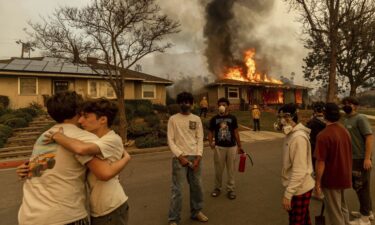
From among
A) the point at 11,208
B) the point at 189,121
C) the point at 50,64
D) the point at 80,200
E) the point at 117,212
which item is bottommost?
the point at 11,208

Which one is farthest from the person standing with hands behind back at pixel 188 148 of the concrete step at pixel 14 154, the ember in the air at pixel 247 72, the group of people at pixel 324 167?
the ember in the air at pixel 247 72

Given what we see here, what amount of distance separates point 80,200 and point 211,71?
3014 centimetres

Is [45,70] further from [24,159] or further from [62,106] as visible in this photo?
[62,106]

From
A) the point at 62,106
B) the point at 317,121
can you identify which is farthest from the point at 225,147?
the point at 62,106

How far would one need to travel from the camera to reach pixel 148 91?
2369 centimetres

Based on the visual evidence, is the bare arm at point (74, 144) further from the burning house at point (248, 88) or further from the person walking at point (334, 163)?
the burning house at point (248, 88)

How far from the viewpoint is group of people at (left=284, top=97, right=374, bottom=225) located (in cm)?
285

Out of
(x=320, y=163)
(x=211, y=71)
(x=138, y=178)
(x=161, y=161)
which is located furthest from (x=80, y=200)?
(x=211, y=71)

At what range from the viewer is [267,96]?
111 feet

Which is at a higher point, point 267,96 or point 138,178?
point 267,96

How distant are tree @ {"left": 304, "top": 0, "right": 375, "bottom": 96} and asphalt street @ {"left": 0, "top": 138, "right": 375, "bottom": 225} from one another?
1645 centimetres

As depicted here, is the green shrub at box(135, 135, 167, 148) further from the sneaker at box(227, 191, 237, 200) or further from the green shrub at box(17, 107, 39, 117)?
the green shrub at box(17, 107, 39, 117)

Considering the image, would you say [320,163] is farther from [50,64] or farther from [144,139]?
[50,64]

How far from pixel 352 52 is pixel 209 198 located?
1133 inches
